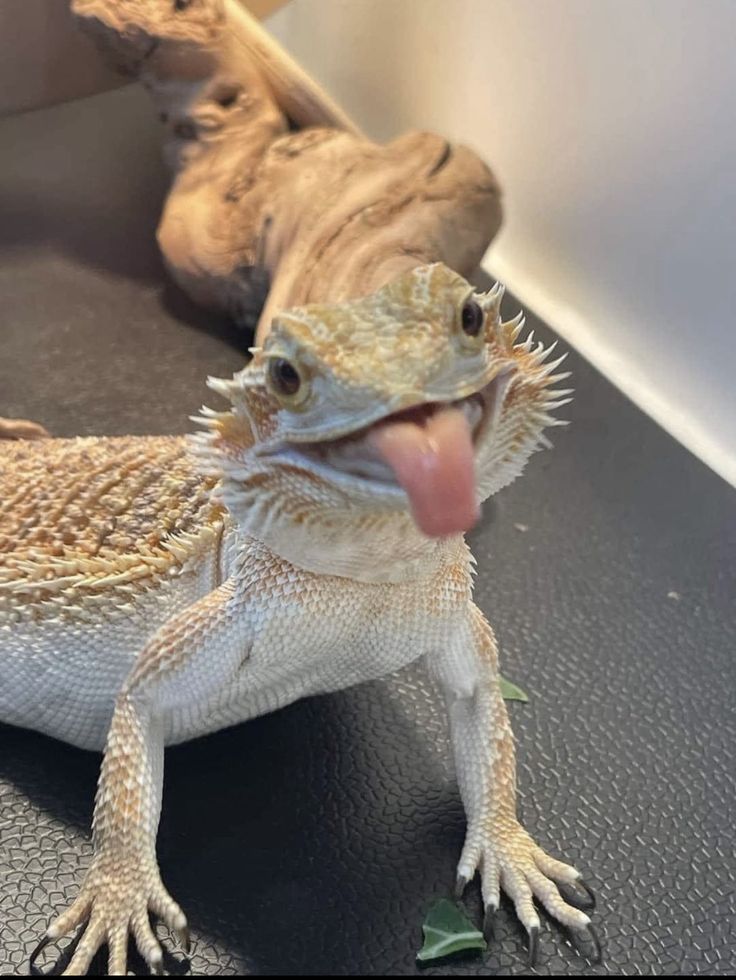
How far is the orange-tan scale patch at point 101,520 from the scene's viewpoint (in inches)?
47.1

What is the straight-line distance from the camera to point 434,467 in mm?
777

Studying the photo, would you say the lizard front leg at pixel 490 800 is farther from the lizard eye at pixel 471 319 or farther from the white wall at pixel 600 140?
the white wall at pixel 600 140

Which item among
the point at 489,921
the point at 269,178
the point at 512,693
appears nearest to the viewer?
the point at 489,921

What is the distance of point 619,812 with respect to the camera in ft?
4.49

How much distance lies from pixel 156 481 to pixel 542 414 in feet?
1.68

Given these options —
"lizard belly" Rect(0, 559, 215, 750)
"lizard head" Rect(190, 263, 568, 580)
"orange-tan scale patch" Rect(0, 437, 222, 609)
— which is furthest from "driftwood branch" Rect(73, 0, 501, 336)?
"lizard head" Rect(190, 263, 568, 580)

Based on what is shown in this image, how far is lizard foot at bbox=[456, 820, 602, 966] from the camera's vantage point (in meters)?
1.19

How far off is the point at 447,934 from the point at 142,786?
15.2 inches

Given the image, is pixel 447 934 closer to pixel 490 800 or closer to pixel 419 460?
pixel 490 800

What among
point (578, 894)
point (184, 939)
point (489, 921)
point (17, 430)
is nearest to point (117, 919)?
point (184, 939)

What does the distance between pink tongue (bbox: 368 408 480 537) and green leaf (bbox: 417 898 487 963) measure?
1.91ft

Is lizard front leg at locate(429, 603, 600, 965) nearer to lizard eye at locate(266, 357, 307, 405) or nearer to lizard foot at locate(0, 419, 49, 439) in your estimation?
lizard eye at locate(266, 357, 307, 405)

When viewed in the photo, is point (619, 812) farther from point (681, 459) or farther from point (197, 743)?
point (681, 459)

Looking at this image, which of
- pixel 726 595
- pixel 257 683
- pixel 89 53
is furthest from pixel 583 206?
pixel 257 683
